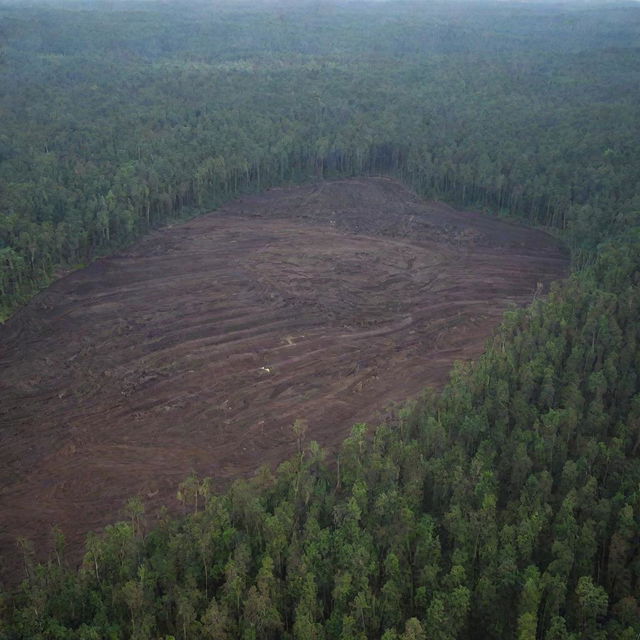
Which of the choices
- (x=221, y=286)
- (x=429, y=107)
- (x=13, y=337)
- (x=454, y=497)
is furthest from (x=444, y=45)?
(x=454, y=497)

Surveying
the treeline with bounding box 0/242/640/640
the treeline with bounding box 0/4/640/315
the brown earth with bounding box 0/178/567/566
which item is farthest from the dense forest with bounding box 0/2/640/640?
the brown earth with bounding box 0/178/567/566

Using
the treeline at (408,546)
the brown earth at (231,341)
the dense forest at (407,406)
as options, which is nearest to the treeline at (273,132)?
the dense forest at (407,406)

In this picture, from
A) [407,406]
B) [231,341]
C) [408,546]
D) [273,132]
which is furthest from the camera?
[273,132]

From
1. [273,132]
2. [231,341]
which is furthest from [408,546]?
[273,132]

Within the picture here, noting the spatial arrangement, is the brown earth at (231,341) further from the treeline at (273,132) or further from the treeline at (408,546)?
the treeline at (408,546)

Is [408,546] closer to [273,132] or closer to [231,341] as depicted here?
[231,341]

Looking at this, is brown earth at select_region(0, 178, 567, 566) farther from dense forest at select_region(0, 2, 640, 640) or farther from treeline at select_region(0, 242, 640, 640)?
treeline at select_region(0, 242, 640, 640)
